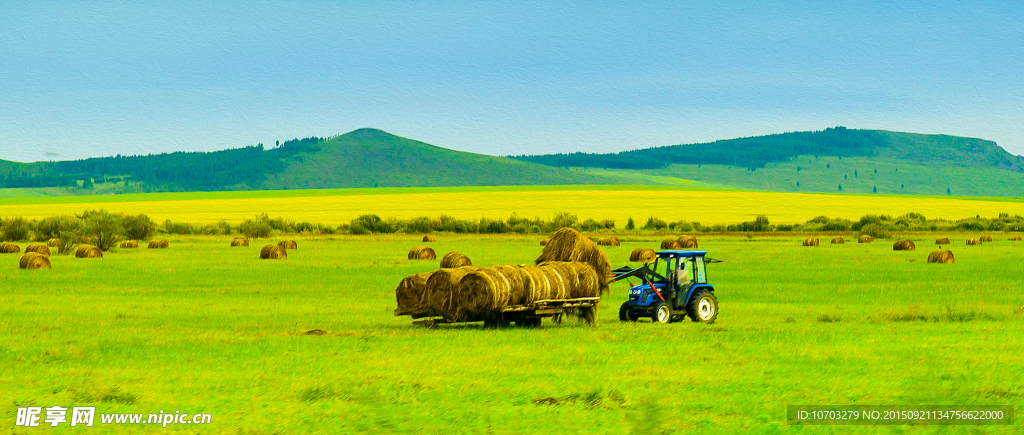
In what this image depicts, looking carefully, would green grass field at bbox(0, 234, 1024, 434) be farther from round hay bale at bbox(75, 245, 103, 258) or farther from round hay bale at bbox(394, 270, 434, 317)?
round hay bale at bbox(75, 245, 103, 258)

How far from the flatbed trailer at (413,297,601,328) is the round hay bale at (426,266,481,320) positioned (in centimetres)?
21

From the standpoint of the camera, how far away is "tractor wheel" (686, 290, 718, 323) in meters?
21.5

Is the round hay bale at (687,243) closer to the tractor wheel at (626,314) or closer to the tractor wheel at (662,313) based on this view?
the tractor wheel at (626,314)

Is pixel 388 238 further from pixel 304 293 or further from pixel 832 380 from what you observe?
pixel 832 380

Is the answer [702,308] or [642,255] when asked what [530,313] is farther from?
[642,255]

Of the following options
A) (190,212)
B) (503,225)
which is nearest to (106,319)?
(503,225)

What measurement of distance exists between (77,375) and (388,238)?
61.8m

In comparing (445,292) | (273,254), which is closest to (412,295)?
(445,292)

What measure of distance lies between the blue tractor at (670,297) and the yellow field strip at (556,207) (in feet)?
257

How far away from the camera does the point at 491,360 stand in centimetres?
1550

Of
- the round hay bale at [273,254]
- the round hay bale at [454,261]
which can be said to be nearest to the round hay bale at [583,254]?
the round hay bale at [454,261]

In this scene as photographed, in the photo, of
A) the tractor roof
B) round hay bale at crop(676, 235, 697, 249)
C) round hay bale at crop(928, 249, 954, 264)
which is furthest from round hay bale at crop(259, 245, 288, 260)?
round hay bale at crop(928, 249, 954, 264)

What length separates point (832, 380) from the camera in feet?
43.9

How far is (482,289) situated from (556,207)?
10399 cm
